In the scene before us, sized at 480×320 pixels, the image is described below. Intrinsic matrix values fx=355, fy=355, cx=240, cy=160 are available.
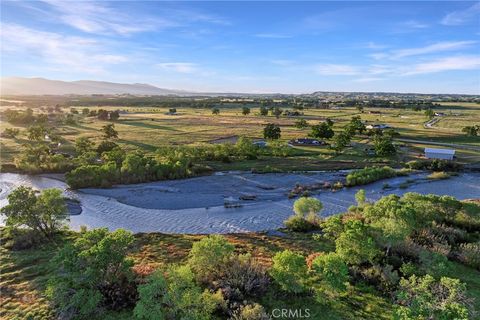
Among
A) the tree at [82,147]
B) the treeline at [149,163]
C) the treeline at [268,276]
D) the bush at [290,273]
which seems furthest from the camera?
the tree at [82,147]

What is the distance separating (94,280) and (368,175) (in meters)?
44.4

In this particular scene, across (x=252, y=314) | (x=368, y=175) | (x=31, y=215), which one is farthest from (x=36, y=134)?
(x=252, y=314)

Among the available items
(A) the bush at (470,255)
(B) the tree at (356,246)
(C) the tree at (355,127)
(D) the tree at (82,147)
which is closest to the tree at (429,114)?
(C) the tree at (355,127)

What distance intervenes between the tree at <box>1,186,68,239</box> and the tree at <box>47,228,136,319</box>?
1038cm

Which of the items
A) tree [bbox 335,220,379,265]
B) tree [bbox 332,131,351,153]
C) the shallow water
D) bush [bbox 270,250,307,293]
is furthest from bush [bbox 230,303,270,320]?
tree [bbox 332,131,351,153]

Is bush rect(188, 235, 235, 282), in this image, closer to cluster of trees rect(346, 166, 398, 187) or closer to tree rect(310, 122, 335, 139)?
cluster of trees rect(346, 166, 398, 187)

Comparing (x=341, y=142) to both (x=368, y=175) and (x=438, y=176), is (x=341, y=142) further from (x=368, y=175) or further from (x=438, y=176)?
(x=438, y=176)

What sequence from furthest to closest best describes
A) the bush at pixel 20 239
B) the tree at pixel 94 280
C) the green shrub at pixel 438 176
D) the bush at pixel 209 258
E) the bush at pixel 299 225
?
the green shrub at pixel 438 176 → the bush at pixel 299 225 → the bush at pixel 20 239 → the bush at pixel 209 258 → the tree at pixel 94 280

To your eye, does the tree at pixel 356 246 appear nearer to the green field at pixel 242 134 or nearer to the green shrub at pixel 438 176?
the green field at pixel 242 134

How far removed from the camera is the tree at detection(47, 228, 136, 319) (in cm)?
2025

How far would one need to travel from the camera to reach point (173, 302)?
1898 centimetres

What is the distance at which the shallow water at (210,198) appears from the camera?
38.5 metres

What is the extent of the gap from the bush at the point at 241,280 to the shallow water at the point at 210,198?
1276 centimetres

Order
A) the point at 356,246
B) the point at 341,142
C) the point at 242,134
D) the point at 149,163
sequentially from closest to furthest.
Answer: the point at 356,246 < the point at 149,163 < the point at 341,142 < the point at 242,134
